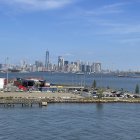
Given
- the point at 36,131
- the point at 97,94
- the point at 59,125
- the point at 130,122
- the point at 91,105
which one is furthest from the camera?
the point at 97,94

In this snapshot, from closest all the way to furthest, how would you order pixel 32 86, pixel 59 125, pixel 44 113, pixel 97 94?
pixel 59 125 → pixel 44 113 → pixel 97 94 → pixel 32 86

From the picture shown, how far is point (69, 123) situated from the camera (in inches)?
1521

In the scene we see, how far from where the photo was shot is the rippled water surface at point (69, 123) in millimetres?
33219

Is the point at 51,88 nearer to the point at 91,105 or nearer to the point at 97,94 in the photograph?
the point at 97,94

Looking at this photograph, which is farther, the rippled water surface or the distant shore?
the distant shore

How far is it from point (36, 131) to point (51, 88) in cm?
3820

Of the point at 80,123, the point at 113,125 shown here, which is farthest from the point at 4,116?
the point at 113,125

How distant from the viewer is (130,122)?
4094 centimetres

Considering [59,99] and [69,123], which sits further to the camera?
[59,99]

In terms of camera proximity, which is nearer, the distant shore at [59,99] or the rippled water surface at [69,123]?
the rippled water surface at [69,123]

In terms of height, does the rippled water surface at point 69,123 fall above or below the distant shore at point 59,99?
below

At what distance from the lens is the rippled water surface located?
33219mm

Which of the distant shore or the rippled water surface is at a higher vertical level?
the distant shore

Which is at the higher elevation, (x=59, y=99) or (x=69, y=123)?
(x=59, y=99)
